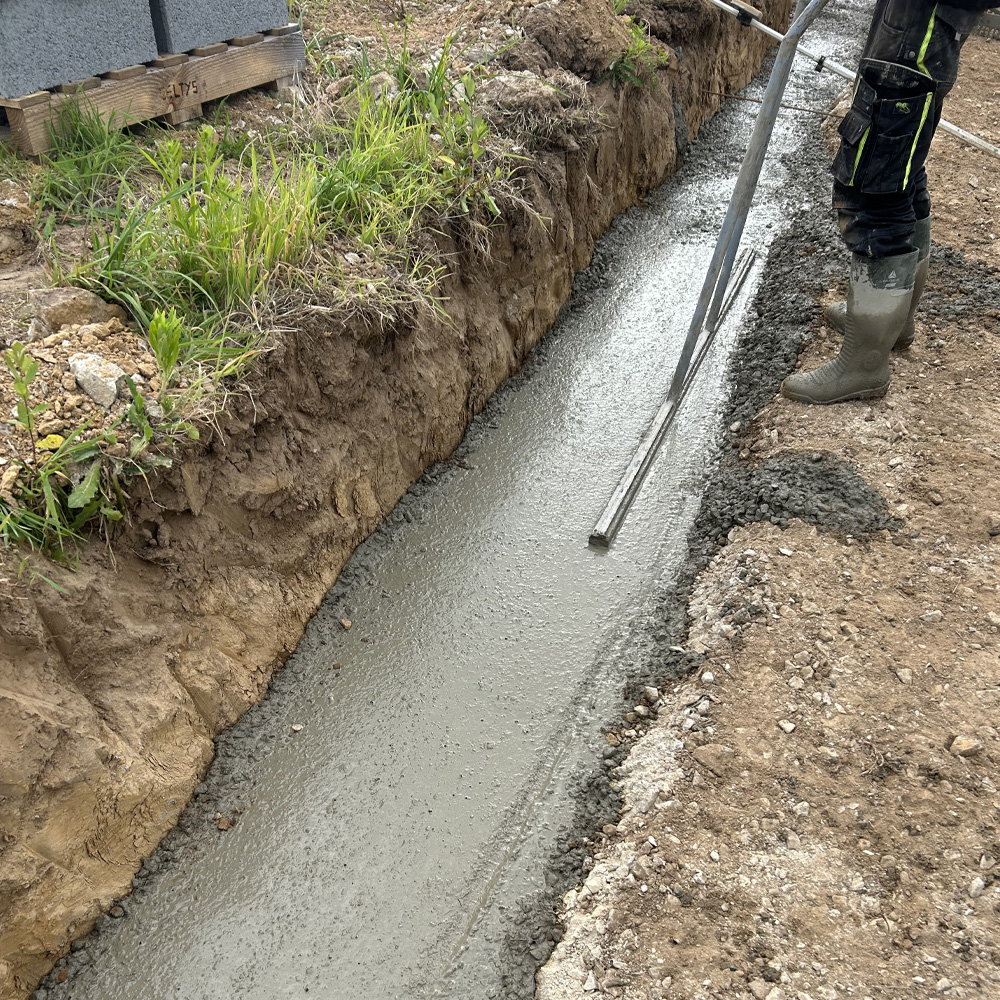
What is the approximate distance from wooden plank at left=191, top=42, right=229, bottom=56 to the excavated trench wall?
4.07ft

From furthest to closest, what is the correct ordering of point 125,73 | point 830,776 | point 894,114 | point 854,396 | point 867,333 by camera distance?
point 854,396
point 867,333
point 125,73
point 894,114
point 830,776

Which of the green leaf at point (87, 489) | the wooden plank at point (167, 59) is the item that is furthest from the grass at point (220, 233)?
the wooden plank at point (167, 59)

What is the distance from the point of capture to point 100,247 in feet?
8.46

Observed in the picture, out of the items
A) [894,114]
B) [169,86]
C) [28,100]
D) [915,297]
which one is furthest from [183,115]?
[915,297]

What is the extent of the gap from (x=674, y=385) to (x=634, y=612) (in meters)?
1.21

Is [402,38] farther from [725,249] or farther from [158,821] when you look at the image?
[158,821]

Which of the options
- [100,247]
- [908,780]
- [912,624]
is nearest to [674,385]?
[912,624]

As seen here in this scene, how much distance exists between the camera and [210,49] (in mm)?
3326

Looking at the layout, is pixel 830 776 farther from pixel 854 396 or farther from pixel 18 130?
pixel 18 130

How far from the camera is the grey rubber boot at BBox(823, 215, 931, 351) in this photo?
10.8ft

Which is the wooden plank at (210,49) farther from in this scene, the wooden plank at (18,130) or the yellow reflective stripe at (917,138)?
the yellow reflective stripe at (917,138)

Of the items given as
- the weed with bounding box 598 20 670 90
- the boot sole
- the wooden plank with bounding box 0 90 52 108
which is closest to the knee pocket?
the boot sole

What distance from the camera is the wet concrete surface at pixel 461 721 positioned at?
83.9 inches

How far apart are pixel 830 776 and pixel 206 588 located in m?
1.85
